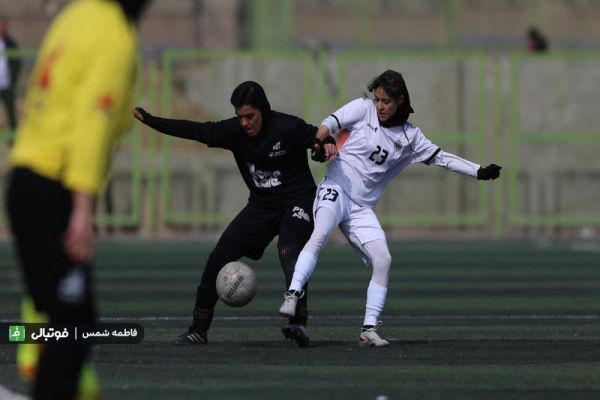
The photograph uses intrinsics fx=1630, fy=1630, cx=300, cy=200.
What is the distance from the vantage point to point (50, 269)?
5711 mm

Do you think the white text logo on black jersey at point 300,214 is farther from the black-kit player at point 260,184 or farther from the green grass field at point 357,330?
the green grass field at point 357,330

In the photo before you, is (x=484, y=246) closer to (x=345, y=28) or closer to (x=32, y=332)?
(x=345, y=28)

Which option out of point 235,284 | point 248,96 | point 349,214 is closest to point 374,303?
point 349,214

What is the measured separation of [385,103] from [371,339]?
5.10 ft

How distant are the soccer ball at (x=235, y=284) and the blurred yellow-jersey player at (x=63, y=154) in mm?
4688

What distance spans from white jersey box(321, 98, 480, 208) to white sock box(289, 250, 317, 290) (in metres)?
0.67

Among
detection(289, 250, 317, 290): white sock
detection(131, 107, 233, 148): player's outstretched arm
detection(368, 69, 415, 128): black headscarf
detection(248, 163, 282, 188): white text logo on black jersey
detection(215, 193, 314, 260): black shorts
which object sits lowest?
detection(289, 250, 317, 290): white sock

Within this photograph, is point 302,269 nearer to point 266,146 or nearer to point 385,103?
point 266,146

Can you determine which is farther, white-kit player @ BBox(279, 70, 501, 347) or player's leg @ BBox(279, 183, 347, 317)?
white-kit player @ BBox(279, 70, 501, 347)

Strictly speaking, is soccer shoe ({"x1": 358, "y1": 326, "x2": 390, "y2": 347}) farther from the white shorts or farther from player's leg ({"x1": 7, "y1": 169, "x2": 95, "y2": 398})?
player's leg ({"x1": 7, "y1": 169, "x2": 95, "y2": 398})

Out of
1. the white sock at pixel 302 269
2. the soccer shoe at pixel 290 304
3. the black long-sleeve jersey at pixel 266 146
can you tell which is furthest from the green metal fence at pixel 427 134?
the soccer shoe at pixel 290 304

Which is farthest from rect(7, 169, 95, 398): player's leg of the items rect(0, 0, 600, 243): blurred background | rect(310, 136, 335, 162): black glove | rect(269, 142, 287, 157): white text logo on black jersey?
rect(0, 0, 600, 243): blurred background

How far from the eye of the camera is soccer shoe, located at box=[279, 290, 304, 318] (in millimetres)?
9953

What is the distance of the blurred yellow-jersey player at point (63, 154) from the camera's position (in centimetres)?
567
